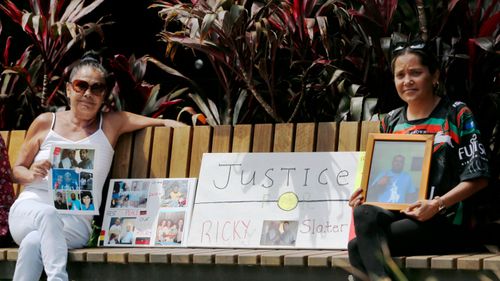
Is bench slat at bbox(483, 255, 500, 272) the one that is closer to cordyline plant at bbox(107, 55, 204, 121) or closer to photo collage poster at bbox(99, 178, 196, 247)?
photo collage poster at bbox(99, 178, 196, 247)

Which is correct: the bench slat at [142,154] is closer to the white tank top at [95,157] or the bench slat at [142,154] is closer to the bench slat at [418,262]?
the white tank top at [95,157]

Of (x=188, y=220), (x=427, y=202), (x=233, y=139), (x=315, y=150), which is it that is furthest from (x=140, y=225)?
(x=427, y=202)

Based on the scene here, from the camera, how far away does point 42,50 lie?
652 cm

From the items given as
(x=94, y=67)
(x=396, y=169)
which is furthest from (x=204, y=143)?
(x=396, y=169)

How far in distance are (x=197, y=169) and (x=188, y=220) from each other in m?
0.34

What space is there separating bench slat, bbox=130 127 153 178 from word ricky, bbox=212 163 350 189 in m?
0.52

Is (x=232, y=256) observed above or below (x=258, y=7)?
below

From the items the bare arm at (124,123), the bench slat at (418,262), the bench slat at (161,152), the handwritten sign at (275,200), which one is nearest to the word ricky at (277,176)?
the handwritten sign at (275,200)

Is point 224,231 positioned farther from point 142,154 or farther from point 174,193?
point 142,154

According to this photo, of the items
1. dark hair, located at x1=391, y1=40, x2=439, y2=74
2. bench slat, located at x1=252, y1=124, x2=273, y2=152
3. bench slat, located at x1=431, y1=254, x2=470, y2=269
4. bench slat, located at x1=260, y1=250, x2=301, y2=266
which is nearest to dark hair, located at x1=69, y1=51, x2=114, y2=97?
bench slat, located at x1=252, y1=124, x2=273, y2=152

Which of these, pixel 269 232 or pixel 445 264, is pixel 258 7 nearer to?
pixel 269 232

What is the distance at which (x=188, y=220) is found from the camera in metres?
5.45

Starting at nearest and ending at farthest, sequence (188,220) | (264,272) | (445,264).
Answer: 1. (445,264)
2. (264,272)
3. (188,220)

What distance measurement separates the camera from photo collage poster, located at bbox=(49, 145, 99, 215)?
5.50m
